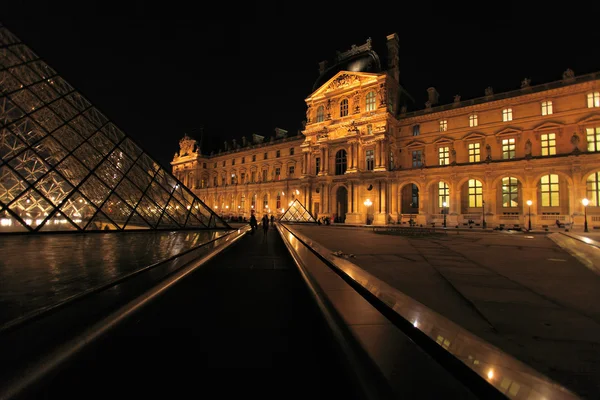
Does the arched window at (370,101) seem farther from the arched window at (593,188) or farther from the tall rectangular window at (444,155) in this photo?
the arched window at (593,188)

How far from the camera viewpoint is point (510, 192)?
31656mm

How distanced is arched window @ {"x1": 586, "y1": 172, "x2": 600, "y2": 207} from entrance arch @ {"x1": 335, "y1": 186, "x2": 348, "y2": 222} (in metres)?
25.2

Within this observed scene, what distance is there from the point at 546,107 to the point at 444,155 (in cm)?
1020

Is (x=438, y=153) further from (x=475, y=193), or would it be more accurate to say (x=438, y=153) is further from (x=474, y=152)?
(x=475, y=193)

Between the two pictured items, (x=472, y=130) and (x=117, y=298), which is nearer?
(x=117, y=298)

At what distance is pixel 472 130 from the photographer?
111 feet

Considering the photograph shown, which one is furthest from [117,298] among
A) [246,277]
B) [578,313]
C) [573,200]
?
[573,200]

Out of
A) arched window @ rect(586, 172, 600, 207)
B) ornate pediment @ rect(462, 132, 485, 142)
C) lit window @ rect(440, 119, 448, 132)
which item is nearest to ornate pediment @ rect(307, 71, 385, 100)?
A: lit window @ rect(440, 119, 448, 132)

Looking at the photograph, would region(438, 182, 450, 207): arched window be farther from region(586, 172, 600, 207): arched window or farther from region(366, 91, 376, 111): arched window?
region(366, 91, 376, 111): arched window

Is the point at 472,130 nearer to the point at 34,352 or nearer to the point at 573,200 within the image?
the point at 573,200

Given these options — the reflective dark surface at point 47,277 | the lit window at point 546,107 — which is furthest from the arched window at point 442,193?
the reflective dark surface at point 47,277

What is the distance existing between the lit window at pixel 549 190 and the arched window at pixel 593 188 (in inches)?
91.3

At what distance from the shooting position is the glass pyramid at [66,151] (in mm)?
15469

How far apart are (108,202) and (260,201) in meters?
36.5
